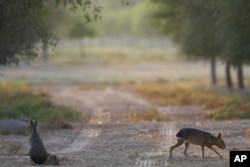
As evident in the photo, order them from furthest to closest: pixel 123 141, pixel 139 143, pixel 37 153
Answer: pixel 123 141
pixel 139 143
pixel 37 153

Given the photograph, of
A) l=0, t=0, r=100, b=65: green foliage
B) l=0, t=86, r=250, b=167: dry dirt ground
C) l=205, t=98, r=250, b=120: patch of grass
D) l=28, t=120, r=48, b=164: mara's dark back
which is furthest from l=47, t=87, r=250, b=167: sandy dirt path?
l=0, t=0, r=100, b=65: green foliage

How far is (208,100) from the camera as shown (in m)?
36.6

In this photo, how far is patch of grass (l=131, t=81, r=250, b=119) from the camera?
27891mm

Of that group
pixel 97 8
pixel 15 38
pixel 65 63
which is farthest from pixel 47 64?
pixel 97 8

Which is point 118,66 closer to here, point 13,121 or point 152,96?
point 152,96

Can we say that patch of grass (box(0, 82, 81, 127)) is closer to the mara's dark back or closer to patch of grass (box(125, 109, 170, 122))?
patch of grass (box(125, 109, 170, 122))

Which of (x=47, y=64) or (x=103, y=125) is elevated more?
(x=47, y=64)

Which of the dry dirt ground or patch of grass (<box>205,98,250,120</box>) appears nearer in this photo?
the dry dirt ground

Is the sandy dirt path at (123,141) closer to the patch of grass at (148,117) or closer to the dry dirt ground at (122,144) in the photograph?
the dry dirt ground at (122,144)

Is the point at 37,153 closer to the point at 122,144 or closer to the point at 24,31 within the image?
the point at 122,144

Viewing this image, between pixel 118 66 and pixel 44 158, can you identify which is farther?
pixel 118 66

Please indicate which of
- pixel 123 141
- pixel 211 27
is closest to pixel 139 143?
pixel 123 141

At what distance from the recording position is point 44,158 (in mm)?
15312

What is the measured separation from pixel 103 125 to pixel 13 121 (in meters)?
3.63
